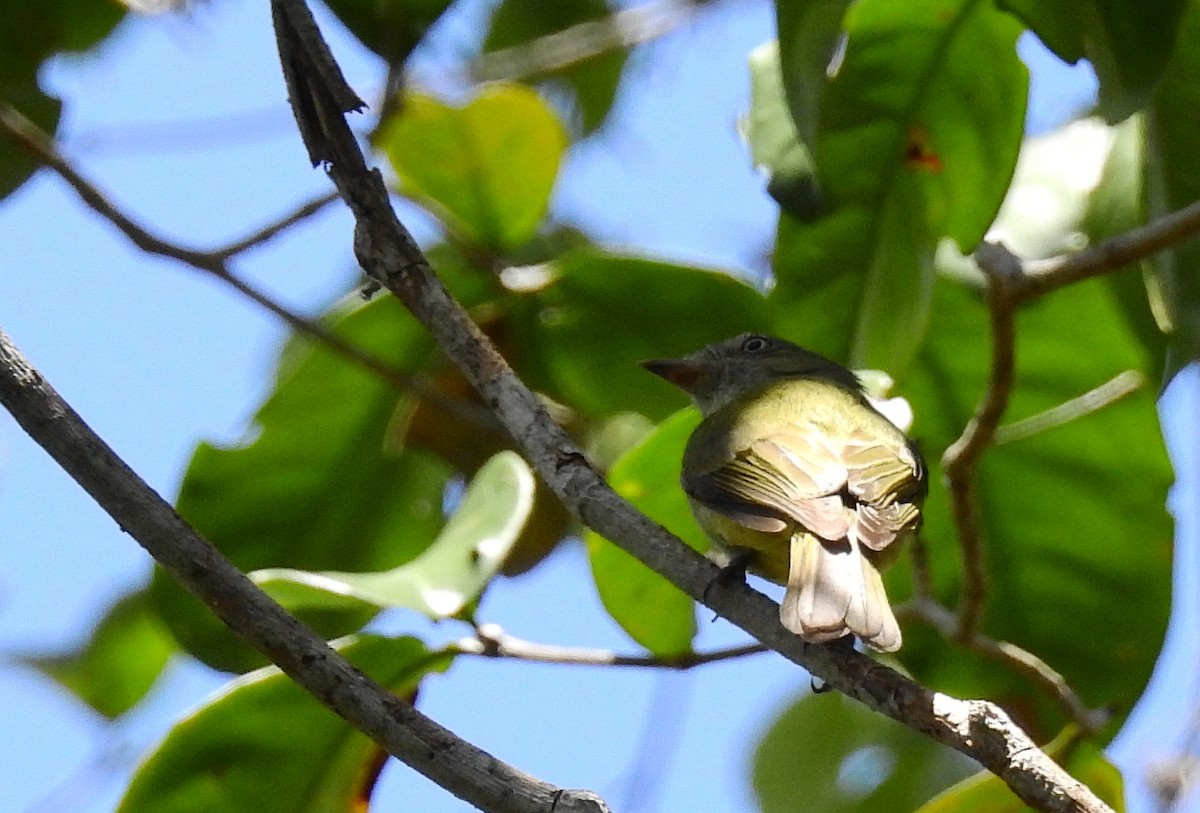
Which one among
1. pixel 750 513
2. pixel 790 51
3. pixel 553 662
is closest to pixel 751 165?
pixel 790 51

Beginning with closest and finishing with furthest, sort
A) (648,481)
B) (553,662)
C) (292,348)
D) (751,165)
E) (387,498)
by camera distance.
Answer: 1. (553,662)
2. (648,481)
3. (751,165)
4. (387,498)
5. (292,348)

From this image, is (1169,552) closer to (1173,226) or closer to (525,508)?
(1173,226)

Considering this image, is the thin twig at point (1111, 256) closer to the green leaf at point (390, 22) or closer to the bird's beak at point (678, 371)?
the bird's beak at point (678, 371)

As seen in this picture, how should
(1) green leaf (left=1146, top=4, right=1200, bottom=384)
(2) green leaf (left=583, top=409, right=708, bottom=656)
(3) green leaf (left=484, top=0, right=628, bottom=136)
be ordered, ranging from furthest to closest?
(3) green leaf (left=484, top=0, right=628, bottom=136), (2) green leaf (left=583, top=409, right=708, bottom=656), (1) green leaf (left=1146, top=4, right=1200, bottom=384)

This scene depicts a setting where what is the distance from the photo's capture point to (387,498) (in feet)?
12.6

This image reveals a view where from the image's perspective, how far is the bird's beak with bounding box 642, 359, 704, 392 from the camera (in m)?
3.45

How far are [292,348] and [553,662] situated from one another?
192 centimetres

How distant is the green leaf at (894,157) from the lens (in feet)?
11.1

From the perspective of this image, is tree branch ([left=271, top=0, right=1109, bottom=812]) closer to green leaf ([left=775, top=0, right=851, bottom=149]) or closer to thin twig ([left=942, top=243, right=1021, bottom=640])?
thin twig ([left=942, top=243, right=1021, bottom=640])

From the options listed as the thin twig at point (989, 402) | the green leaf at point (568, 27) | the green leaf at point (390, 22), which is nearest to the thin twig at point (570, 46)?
the green leaf at point (568, 27)

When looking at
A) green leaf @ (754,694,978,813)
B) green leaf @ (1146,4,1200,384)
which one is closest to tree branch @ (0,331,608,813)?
green leaf @ (1146,4,1200,384)

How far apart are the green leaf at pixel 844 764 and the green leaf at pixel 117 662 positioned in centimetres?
170

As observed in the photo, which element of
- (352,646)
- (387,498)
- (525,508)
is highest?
(387,498)

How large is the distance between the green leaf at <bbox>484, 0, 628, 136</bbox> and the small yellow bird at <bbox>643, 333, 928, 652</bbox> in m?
1.81
